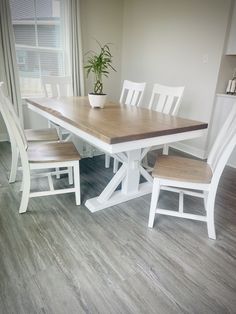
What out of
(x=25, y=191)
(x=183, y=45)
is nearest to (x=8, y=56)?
(x=25, y=191)

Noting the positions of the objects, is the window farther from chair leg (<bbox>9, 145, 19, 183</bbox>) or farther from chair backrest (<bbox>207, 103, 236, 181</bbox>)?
chair backrest (<bbox>207, 103, 236, 181</bbox>)

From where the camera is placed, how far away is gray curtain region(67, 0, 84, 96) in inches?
142

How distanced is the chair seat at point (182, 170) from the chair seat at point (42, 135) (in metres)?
1.13

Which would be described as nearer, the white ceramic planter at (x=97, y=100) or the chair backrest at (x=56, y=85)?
the white ceramic planter at (x=97, y=100)

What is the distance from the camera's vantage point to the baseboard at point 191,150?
3.39m

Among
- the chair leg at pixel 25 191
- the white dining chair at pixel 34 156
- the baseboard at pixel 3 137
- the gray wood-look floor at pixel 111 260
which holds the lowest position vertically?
the gray wood-look floor at pixel 111 260

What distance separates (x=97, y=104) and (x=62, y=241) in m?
1.29

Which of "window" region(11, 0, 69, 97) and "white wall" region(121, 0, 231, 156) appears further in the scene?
"window" region(11, 0, 69, 97)

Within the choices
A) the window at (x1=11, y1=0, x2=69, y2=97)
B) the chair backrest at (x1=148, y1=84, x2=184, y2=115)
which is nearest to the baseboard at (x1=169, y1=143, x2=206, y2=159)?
the chair backrest at (x1=148, y1=84, x2=184, y2=115)

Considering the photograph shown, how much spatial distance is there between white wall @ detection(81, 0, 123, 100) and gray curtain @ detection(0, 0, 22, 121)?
117 cm

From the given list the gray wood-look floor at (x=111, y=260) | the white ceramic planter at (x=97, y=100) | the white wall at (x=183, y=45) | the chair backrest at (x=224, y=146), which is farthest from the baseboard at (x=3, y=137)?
the chair backrest at (x=224, y=146)

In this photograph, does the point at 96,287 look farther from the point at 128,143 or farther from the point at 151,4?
the point at 151,4

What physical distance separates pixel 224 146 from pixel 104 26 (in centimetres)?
338

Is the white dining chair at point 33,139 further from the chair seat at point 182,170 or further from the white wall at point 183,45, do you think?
the white wall at point 183,45
